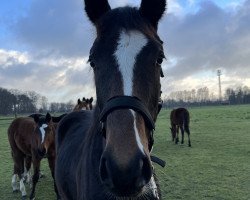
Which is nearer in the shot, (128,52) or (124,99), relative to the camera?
(124,99)

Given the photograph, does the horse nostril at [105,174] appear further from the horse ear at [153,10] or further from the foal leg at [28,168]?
the foal leg at [28,168]

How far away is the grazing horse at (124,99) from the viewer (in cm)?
182

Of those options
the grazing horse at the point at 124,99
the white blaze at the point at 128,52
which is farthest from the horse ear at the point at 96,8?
the white blaze at the point at 128,52

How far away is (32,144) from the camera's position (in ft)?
28.5

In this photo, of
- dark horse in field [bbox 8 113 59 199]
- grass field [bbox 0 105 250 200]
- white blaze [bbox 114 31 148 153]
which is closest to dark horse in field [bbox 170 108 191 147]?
grass field [bbox 0 105 250 200]

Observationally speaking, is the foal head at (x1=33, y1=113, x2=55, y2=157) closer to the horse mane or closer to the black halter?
the horse mane

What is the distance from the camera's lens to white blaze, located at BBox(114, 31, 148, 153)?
219cm

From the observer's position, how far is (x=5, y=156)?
14.8 meters

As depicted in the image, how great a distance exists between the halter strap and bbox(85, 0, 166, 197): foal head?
0.01 meters

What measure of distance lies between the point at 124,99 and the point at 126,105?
5 centimetres

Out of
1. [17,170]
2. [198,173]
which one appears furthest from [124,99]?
[198,173]

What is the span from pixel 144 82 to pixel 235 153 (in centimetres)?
1174

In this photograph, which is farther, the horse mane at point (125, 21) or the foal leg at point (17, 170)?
the foal leg at point (17, 170)

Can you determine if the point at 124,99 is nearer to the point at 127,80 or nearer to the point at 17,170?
the point at 127,80
